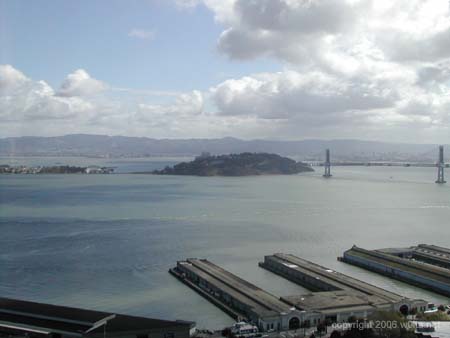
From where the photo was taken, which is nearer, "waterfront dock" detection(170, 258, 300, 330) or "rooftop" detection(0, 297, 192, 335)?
"rooftop" detection(0, 297, 192, 335)

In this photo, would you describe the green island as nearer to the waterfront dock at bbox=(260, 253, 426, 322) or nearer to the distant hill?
the waterfront dock at bbox=(260, 253, 426, 322)

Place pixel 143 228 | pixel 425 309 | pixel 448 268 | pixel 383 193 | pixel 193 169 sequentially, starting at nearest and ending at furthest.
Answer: pixel 425 309
pixel 448 268
pixel 143 228
pixel 383 193
pixel 193 169

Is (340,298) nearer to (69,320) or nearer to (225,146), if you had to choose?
(69,320)

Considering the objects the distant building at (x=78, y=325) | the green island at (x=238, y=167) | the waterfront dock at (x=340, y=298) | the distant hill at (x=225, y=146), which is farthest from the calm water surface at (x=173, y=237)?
the distant hill at (x=225, y=146)

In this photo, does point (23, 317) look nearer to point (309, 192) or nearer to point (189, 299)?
point (189, 299)

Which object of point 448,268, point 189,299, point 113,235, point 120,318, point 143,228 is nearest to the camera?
point 120,318

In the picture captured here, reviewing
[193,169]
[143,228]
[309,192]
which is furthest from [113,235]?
[193,169]

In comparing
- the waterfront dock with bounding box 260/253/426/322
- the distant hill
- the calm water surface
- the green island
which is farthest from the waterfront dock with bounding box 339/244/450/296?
the distant hill
